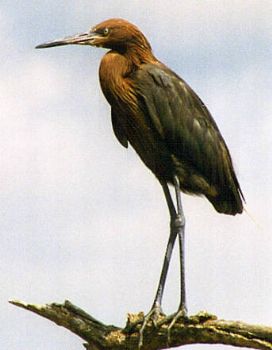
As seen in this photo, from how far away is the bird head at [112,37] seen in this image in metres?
7.66

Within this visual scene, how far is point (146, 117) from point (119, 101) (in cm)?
26

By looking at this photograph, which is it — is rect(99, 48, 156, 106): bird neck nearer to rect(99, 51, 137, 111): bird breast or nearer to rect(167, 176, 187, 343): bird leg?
rect(99, 51, 137, 111): bird breast

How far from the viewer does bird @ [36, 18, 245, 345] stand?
24.8 ft

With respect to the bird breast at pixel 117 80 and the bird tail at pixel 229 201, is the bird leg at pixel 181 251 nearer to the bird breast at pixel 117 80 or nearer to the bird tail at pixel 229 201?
the bird tail at pixel 229 201

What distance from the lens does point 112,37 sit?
766 cm

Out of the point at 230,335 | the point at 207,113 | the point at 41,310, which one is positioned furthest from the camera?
the point at 207,113

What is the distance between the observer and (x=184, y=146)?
25.4 feet

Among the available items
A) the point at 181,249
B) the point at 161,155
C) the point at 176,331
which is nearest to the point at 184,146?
the point at 161,155

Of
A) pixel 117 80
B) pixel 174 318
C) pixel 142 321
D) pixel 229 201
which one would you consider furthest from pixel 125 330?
pixel 117 80

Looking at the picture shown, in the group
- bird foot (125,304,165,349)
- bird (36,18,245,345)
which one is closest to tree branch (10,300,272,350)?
bird foot (125,304,165,349)

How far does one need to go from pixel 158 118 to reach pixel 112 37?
78cm

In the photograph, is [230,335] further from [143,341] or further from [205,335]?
[143,341]

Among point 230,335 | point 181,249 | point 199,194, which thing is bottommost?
point 230,335

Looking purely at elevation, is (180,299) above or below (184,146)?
below
